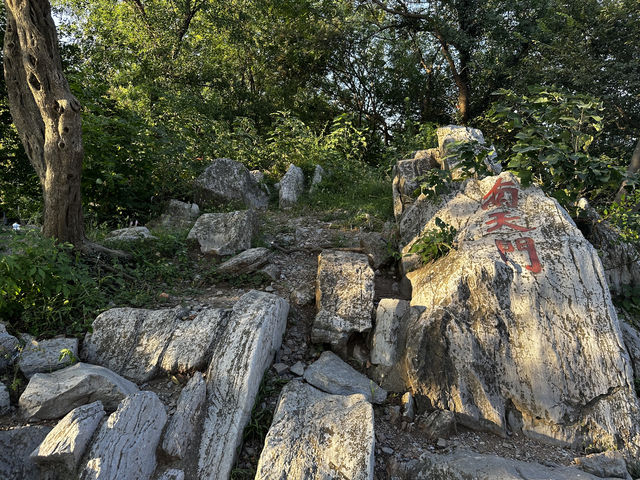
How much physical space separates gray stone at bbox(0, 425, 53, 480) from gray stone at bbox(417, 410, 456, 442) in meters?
2.58

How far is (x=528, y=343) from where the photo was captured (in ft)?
11.4

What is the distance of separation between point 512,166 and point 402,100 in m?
11.3

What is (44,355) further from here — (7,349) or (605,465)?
(605,465)

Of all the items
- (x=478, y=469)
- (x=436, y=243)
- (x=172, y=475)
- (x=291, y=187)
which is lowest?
(x=478, y=469)

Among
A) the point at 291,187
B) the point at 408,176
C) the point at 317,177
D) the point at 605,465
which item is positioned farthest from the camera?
the point at 317,177

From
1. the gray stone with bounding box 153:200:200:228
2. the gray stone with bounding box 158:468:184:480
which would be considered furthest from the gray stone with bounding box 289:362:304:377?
the gray stone with bounding box 153:200:200:228

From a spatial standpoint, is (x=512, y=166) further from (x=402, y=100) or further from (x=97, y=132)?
(x=402, y=100)

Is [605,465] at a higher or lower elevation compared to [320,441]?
lower

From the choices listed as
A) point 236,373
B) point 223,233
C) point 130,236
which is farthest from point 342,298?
point 130,236

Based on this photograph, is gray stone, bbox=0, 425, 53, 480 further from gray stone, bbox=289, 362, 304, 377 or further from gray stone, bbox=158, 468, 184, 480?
gray stone, bbox=289, 362, 304, 377

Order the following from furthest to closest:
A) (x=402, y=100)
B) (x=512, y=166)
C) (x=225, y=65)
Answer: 1. (x=402, y=100)
2. (x=225, y=65)
3. (x=512, y=166)

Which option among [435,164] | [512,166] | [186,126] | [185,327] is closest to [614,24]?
[435,164]

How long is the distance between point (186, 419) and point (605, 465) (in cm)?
290

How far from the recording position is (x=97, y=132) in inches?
239
